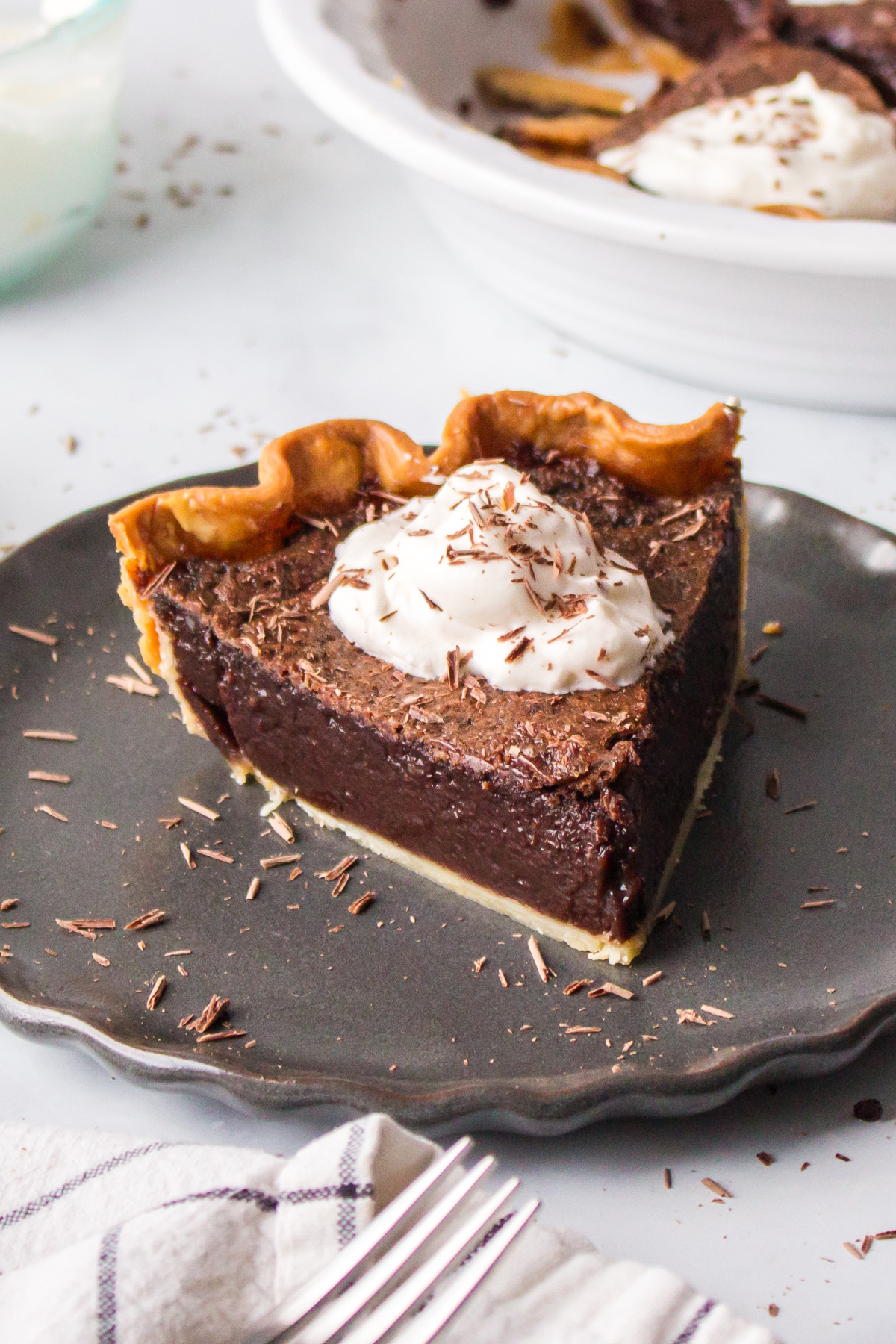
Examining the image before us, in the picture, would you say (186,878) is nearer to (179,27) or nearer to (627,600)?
(627,600)

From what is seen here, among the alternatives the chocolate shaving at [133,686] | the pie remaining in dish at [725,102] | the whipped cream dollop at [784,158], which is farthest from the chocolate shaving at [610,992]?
the whipped cream dollop at [784,158]

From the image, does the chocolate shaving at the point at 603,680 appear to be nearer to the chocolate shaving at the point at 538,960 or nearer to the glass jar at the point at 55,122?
the chocolate shaving at the point at 538,960

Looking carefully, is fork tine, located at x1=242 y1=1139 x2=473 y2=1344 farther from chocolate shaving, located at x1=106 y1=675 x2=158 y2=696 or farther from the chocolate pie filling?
chocolate shaving, located at x1=106 y1=675 x2=158 y2=696

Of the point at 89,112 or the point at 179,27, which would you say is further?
the point at 179,27

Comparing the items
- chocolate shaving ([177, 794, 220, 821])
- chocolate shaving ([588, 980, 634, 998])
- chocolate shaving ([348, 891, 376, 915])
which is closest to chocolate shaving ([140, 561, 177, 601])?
chocolate shaving ([177, 794, 220, 821])

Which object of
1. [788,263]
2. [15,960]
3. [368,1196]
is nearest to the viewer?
[368,1196]

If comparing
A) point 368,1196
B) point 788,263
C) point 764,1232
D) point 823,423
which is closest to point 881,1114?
point 764,1232
